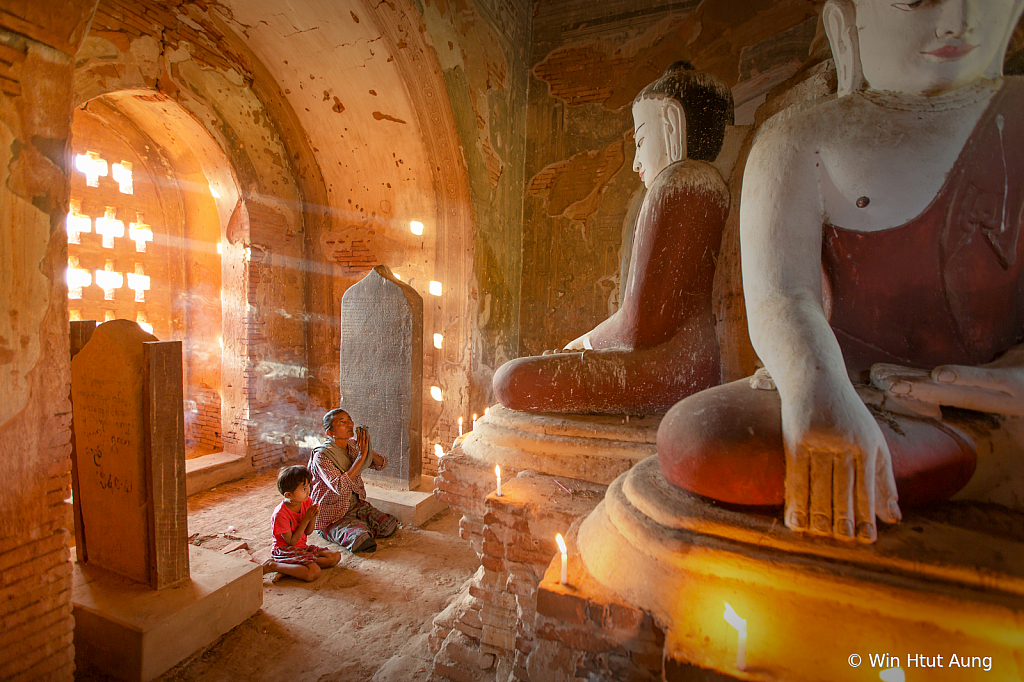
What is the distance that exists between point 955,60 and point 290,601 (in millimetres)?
3766

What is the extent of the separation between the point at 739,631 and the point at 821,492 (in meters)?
0.37

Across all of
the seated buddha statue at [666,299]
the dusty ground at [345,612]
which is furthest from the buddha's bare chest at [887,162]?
the dusty ground at [345,612]

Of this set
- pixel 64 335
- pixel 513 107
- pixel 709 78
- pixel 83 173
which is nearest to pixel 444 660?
pixel 64 335

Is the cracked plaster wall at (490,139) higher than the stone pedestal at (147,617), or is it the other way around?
the cracked plaster wall at (490,139)

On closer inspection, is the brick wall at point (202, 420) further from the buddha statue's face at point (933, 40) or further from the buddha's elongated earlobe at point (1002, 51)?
the buddha's elongated earlobe at point (1002, 51)

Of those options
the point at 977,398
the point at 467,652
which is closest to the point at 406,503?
the point at 467,652

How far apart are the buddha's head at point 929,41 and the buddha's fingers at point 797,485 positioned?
1158 millimetres

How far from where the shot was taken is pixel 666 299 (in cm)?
249

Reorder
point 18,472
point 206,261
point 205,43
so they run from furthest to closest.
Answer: point 206,261
point 205,43
point 18,472

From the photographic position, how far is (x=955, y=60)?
4.59 feet

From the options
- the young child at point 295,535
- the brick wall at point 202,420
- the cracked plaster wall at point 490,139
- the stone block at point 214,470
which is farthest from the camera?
the brick wall at point 202,420

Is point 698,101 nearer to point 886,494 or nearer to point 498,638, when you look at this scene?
point 886,494

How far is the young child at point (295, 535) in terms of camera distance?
313 cm

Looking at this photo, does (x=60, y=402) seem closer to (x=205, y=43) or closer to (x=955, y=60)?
(x=955, y=60)
